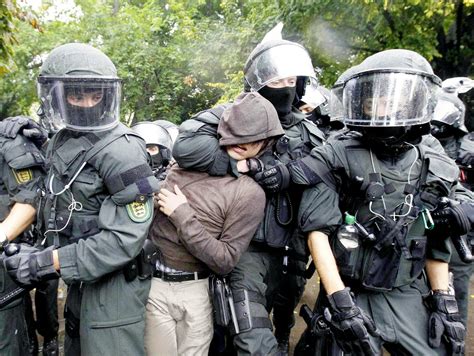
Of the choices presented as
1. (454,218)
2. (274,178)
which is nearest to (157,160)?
(274,178)

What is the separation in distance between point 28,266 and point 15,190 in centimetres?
92

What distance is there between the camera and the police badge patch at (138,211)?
2.16 meters

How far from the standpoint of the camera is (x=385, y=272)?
2.32 meters

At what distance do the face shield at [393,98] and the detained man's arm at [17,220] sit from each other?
2.00 metres

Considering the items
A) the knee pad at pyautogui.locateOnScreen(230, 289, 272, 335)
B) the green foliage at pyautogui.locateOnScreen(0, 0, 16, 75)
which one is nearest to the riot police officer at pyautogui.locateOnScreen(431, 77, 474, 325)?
the knee pad at pyautogui.locateOnScreen(230, 289, 272, 335)

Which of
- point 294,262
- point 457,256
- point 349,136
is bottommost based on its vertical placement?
point 457,256

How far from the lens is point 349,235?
7.55 ft

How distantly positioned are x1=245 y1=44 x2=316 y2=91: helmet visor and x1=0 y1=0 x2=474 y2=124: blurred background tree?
370cm

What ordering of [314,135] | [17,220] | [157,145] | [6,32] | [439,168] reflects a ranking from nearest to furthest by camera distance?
[439,168] < [17,220] < [314,135] < [6,32] < [157,145]

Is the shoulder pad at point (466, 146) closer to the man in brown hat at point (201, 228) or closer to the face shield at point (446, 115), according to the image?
the face shield at point (446, 115)

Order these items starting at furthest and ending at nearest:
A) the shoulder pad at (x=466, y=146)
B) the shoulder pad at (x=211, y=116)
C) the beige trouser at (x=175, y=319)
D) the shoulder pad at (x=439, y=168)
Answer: the shoulder pad at (x=466, y=146) < the shoulder pad at (x=211, y=116) < the beige trouser at (x=175, y=319) < the shoulder pad at (x=439, y=168)

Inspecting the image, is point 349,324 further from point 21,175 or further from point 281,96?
point 21,175

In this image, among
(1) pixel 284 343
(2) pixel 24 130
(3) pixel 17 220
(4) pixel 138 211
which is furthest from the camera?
(1) pixel 284 343

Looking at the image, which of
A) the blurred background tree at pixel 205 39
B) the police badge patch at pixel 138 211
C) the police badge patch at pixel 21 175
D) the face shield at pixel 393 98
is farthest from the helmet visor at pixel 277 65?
the blurred background tree at pixel 205 39
